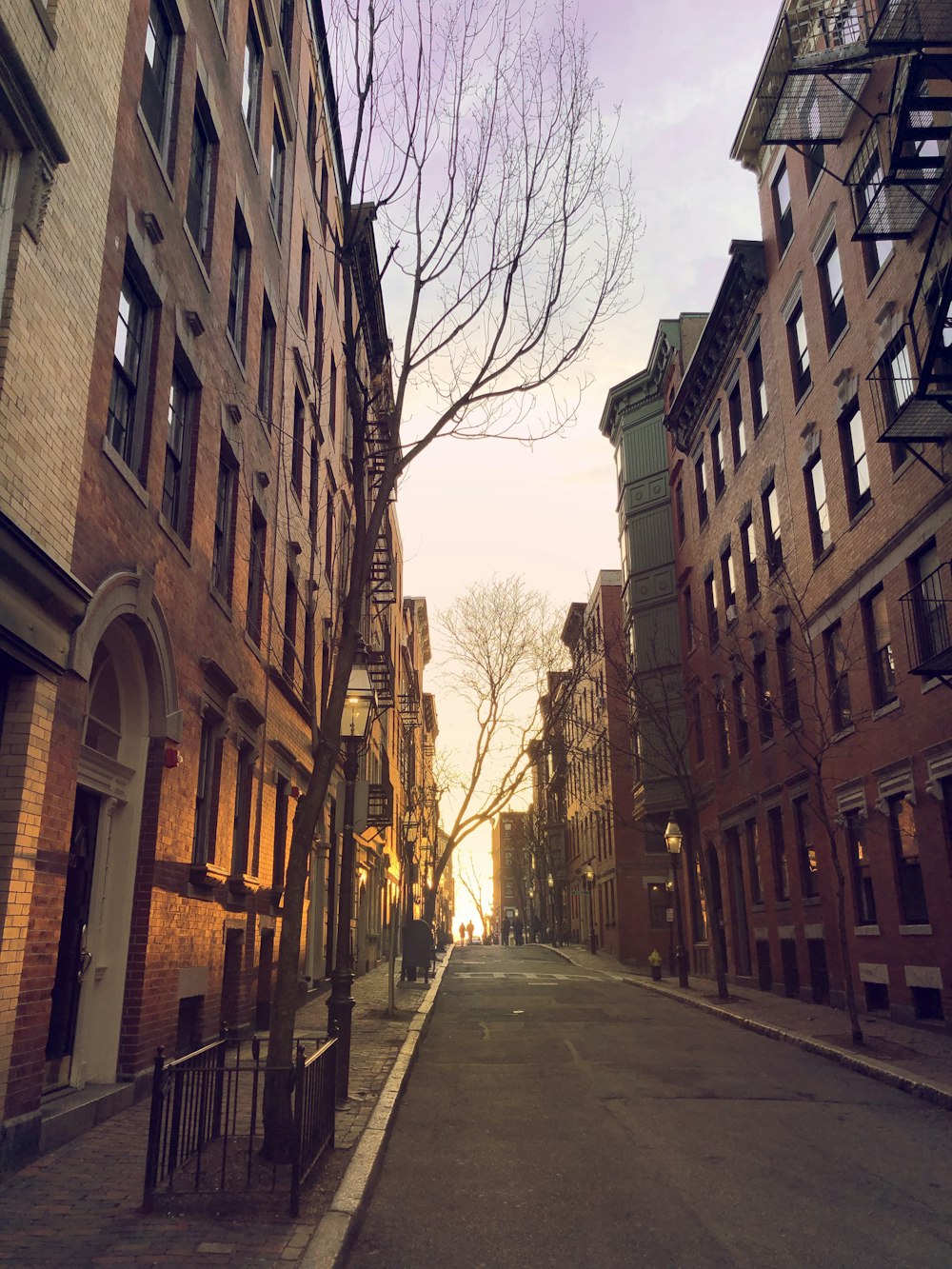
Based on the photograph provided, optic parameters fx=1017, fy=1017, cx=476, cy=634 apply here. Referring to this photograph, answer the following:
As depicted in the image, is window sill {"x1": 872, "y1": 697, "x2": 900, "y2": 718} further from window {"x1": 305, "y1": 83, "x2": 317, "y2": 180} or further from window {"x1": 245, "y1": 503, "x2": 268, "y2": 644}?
window {"x1": 305, "y1": 83, "x2": 317, "y2": 180}

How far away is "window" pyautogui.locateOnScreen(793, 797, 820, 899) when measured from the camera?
21484 mm

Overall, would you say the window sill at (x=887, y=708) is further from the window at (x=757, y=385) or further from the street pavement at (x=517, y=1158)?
the window at (x=757, y=385)

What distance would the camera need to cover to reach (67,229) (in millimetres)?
8102

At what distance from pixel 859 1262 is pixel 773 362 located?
69.3 feet

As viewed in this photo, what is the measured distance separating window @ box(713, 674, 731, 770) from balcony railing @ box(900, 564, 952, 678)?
1126cm

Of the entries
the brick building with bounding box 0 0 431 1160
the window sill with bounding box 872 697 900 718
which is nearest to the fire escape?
the window sill with bounding box 872 697 900 718

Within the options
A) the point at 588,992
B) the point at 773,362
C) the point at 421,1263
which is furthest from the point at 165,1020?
the point at 773,362

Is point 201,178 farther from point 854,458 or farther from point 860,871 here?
point 860,871

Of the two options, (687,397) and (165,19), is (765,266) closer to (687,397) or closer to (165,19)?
(687,397)

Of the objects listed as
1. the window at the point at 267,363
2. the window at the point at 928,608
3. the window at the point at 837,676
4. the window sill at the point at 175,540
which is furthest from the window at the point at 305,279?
the window at the point at 928,608

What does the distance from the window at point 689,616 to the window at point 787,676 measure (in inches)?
350

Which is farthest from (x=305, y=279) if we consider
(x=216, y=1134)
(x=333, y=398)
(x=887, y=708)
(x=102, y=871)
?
(x=216, y=1134)

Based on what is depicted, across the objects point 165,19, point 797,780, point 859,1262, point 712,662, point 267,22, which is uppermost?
point 267,22

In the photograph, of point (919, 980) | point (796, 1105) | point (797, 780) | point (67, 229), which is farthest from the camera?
point (797, 780)
